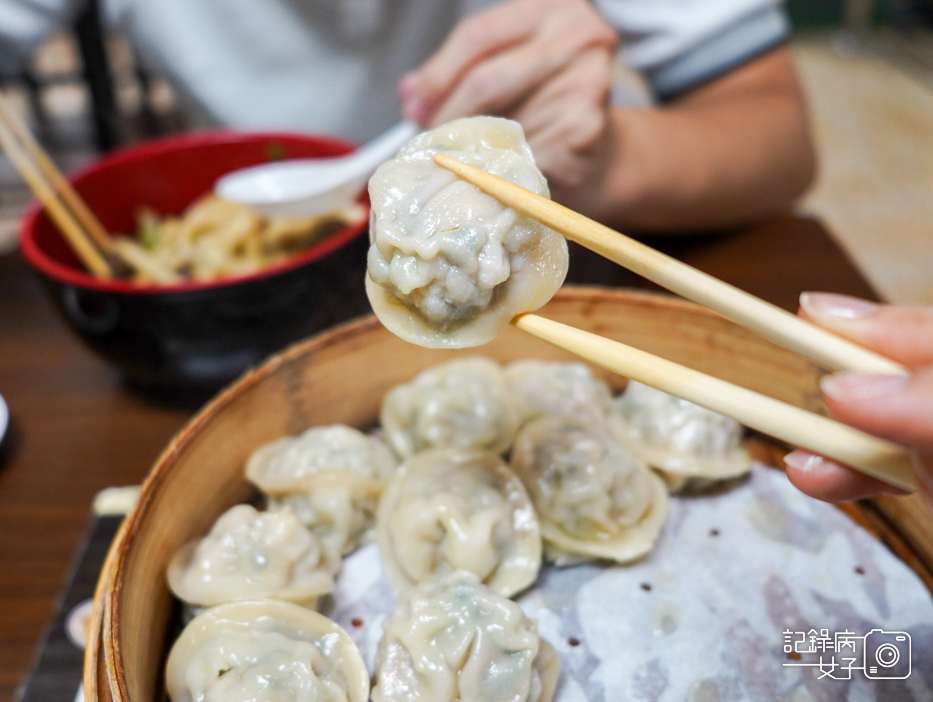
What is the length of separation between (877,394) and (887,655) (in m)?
0.92

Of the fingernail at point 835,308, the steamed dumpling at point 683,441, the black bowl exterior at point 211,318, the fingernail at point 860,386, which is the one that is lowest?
the steamed dumpling at point 683,441

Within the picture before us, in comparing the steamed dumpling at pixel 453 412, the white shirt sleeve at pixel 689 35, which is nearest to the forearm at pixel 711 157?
the white shirt sleeve at pixel 689 35

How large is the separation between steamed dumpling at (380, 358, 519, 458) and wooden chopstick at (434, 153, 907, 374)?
796mm

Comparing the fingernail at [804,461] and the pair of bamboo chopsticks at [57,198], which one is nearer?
the fingernail at [804,461]

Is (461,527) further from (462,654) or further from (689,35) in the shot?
(689,35)

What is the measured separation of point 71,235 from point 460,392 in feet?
4.40

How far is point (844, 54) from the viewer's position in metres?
8.53

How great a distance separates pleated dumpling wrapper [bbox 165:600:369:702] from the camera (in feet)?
4.02

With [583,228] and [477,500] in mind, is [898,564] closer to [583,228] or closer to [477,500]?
[477,500]

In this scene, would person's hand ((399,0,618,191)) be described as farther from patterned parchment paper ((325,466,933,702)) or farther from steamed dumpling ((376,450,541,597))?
patterned parchment paper ((325,466,933,702))

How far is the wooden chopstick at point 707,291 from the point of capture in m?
0.92

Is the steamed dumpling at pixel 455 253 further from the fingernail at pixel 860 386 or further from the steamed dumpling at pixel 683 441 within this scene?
the steamed dumpling at pixel 683 441

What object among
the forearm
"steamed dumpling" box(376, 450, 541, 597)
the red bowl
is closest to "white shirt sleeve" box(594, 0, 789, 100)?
the forearm

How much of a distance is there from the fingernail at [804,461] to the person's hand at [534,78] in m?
1.19
